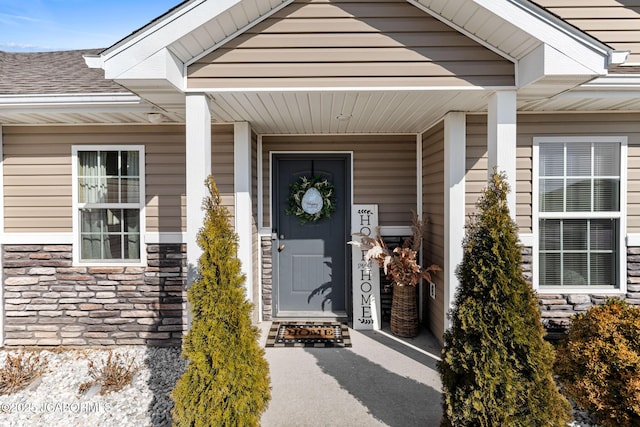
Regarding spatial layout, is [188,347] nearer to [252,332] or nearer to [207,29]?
[252,332]

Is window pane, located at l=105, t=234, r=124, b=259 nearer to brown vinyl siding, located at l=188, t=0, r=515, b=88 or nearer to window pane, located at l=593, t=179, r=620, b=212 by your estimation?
brown vinyl siding, located at l=188, t=0, r=515, b=88

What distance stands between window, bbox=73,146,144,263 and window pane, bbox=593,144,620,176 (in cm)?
466

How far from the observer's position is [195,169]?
268 cm

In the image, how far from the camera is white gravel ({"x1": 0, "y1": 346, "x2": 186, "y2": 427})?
9.12 ft

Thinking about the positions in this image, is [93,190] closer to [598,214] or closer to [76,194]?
[76,194]

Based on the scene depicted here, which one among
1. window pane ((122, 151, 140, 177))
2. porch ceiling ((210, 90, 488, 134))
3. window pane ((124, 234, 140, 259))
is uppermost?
porch ceiling ((210, 90, 488, 134))

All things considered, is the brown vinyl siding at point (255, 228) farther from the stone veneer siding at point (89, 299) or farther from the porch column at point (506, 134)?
the porch column at point (506, 134)

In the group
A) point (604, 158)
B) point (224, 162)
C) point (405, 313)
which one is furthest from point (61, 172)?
point (604, 158)

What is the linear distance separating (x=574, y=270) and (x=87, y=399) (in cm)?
457

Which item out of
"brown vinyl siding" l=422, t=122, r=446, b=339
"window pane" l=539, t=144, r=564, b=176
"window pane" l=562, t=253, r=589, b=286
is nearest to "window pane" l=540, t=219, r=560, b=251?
"window pane" l=562, t=253, r=589, b=286

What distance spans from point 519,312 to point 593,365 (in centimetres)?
98

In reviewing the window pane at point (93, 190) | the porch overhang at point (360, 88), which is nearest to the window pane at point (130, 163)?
the window pane at point (93, 190)

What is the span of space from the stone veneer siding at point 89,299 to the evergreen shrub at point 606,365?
3564 mm

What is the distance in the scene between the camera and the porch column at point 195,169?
Answer: 2.65 meters
